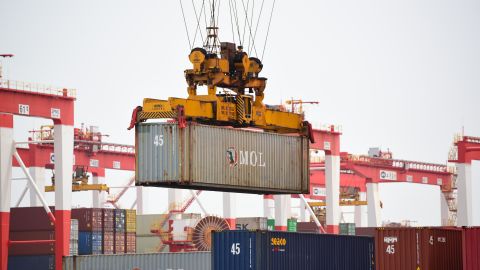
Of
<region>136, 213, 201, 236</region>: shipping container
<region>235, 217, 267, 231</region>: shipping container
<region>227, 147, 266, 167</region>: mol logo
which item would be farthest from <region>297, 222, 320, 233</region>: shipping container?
<region>227, 147, 266, 167</region>: mol logo

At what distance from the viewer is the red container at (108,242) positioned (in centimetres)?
8256

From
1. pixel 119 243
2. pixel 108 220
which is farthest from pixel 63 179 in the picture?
pixel 119 243

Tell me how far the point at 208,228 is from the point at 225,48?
38.5 m

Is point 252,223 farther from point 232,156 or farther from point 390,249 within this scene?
point 390,249

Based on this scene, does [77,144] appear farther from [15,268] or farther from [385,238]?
[385,238]

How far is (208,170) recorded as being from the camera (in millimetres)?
51750

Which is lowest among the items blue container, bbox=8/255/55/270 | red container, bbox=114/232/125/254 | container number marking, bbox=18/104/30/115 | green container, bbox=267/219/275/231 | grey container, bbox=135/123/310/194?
blue container, bbox=8/255/55/270

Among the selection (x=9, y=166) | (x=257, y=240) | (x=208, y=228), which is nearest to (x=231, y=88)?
(x=257, y=240)

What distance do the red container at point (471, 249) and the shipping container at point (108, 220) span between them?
39.2 metres

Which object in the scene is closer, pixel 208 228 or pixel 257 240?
pixel 257 240

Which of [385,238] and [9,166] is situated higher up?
[9,166]

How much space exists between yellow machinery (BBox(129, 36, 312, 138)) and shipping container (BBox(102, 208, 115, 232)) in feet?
97.1

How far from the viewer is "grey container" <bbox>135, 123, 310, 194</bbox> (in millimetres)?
50750

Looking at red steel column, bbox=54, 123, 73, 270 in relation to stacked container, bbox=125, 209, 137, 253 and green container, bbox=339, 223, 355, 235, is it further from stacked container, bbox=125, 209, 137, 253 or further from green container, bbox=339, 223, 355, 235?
green container, bbox=339, 223, 355, 235
